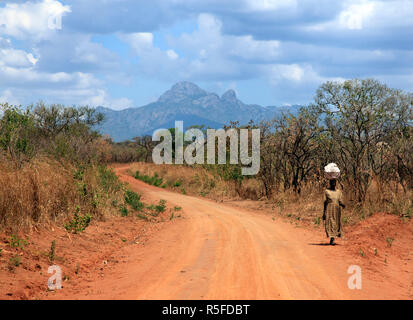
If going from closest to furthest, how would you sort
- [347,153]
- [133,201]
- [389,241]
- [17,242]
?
[17,242], [389,241], [133,201], [347,153]

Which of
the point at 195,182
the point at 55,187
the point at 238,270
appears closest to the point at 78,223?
the point at 55,187

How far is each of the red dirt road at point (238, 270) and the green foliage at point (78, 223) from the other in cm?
169

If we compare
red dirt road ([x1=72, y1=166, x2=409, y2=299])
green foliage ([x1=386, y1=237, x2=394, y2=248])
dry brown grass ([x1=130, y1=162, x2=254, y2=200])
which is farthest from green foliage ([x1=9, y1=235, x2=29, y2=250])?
dry brown grass ([x1=130, y1=162, x2=254, y2=200])

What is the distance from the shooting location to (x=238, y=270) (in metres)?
8.10

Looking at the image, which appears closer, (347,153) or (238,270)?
(238,270)

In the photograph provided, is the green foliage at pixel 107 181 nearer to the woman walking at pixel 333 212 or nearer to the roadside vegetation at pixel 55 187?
the roadside vegetation at pixel 55 187

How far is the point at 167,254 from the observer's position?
1012cm

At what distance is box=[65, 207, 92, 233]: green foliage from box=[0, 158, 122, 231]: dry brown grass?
0.57ft

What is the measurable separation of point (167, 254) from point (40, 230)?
9.90ft

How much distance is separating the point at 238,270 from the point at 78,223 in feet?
18.4

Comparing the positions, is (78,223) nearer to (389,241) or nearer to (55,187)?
(55,187)

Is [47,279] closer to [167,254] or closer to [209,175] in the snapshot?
[167,254]
